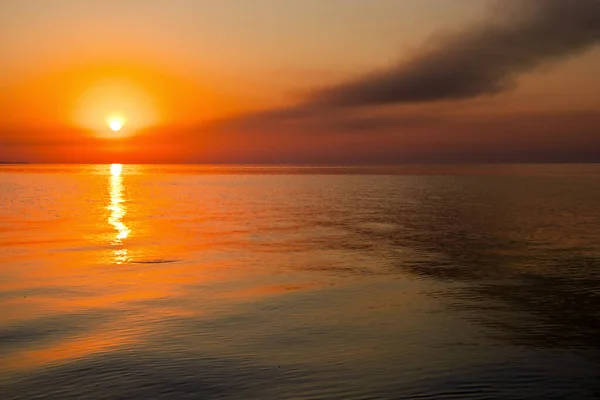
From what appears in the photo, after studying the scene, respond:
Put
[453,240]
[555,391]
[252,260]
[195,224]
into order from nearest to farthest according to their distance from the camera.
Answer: [555,391], [252,260], [453,240], [195,224]

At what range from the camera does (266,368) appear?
1246cm

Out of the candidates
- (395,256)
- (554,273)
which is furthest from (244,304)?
(554,273)

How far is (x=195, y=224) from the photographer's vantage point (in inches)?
1700

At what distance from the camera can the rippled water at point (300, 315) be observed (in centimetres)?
1170

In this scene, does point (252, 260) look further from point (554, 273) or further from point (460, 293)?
point (554, 273)

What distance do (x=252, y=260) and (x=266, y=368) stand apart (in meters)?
14.6

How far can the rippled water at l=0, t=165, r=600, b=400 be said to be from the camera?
1170 cm

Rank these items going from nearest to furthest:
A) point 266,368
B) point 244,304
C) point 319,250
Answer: point 266,368 → point 244,304 → point 319,250

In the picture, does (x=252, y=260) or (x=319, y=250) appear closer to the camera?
(x=252, y=260)

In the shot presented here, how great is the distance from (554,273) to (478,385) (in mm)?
13760

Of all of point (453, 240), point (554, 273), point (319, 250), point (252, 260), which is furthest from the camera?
point (453, 240)

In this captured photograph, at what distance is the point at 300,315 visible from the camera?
17.0 meters

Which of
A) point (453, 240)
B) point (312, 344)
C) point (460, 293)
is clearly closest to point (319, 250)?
point (453, 240)

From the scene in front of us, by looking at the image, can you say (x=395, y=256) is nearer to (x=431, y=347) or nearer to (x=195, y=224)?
(x=431, y=347)
